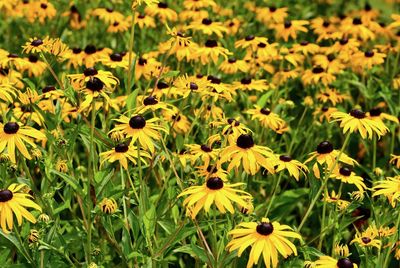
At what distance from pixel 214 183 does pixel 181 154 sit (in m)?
0.87

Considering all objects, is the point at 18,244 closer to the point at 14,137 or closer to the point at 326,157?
the point at 14,137

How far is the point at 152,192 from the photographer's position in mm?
3477

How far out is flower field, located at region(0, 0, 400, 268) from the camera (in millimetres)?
2471

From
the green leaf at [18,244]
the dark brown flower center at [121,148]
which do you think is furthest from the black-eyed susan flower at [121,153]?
the green leaf at [18,244]

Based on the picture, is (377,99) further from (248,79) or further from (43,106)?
(43,106)

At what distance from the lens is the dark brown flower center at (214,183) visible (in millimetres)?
2238

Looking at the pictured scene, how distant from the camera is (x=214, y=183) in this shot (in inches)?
88.0

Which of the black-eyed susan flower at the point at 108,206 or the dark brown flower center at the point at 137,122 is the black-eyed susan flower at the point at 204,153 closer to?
the dark brown flower center at the point at 137,122

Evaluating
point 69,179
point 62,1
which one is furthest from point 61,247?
point 62,1

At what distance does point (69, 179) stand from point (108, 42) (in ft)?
9.29

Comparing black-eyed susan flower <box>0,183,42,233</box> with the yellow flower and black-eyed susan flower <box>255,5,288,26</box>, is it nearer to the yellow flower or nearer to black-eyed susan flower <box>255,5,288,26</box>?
the yellow flower

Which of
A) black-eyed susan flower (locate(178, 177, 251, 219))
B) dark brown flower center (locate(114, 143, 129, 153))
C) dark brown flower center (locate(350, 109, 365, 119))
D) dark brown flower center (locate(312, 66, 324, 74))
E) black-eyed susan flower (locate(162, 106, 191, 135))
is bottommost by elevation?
black-eyed susan flower (locate(162, 106, 191, 135))

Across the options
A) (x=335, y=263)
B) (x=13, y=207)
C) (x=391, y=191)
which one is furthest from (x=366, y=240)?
(x=13, y=207)

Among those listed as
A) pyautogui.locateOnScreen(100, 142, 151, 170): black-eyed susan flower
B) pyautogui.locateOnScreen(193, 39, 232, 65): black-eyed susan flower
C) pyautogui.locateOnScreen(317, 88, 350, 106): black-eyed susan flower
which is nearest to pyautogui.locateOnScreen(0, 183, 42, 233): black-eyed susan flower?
pyautogui.locateOnScreen(100, 142, 151, 170): black-eyed susan flower
